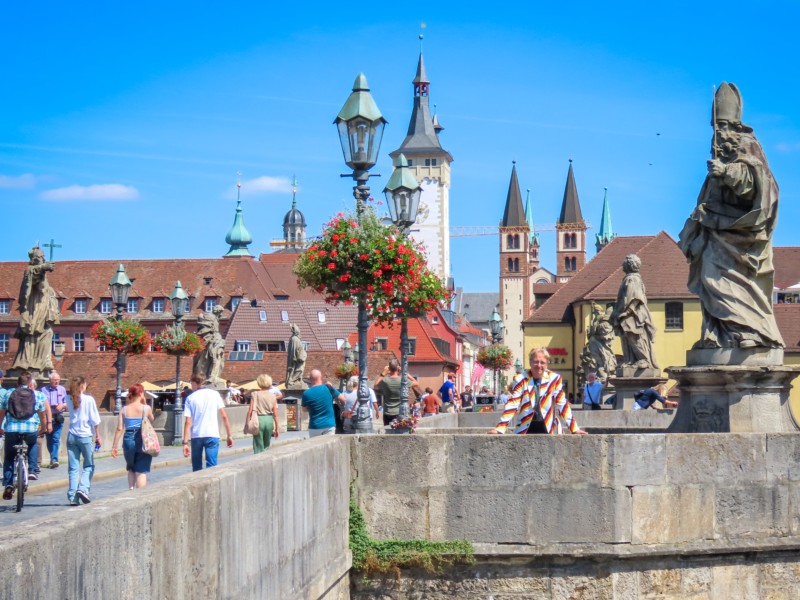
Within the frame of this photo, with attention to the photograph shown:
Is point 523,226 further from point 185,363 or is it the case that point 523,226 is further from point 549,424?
point 549,424

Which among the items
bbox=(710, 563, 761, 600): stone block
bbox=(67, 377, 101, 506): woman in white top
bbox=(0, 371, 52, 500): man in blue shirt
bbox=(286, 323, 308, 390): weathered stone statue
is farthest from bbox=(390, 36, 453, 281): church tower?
bbox=(710, 563, 761, 600): stone block

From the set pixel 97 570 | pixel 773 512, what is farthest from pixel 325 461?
pixel 97 570

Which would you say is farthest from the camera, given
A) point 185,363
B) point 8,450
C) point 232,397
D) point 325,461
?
point 185,363

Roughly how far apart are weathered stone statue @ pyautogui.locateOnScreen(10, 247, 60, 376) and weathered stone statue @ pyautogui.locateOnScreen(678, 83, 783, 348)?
42.0 ft

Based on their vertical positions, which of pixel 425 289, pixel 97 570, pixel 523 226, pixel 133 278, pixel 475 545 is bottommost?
pixel 475 545

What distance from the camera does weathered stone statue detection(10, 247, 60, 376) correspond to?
21031mm

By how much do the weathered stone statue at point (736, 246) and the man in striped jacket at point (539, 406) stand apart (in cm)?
187

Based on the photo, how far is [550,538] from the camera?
9.79 metres

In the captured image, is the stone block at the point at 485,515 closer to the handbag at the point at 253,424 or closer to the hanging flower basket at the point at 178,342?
the handbag at the point at 253,424

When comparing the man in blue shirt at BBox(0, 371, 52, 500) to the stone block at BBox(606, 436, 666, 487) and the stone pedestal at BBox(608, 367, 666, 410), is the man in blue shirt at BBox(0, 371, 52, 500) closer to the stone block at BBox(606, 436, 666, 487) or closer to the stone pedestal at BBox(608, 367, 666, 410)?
the stone block at BBox(606, 436, 666, 487)

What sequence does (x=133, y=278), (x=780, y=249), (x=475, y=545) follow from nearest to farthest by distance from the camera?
(x=475, y=545)
(x=780, y=249)
(x=133, y=278)

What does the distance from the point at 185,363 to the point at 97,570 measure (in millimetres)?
67318

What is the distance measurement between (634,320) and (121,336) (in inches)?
622

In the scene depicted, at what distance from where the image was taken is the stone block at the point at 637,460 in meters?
9.75
